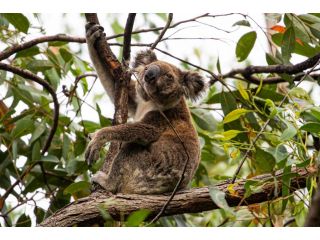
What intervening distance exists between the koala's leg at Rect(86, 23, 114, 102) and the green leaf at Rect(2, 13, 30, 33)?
53 centimetres

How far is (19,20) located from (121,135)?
4.25ft

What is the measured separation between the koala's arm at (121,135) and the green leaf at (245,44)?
103 cm

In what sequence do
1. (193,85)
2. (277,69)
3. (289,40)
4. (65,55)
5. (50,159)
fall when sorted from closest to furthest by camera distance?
(289,40) → (277,69) → (50,159) → (65,55) → (193,85)

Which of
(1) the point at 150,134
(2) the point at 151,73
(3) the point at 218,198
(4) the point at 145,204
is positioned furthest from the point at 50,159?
(3) the point at 218,198

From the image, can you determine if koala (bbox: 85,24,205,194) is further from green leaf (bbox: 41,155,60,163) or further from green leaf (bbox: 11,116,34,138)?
green leaf (bbox: 11,116,34,138)

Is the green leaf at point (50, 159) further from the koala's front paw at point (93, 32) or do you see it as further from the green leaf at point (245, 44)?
the green leaf at point (245, 44)

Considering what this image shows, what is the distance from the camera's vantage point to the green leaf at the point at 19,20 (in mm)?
4621

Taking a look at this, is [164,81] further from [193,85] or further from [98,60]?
[98,60]

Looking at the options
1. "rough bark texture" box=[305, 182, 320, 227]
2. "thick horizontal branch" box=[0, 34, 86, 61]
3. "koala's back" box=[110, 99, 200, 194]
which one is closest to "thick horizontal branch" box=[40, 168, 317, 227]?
"koala's back" box=[110, 99, 200, 194]

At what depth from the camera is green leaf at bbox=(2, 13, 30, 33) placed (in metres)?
4.62

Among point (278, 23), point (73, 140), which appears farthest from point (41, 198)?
point (278, 23)

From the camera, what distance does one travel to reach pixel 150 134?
16.0ft

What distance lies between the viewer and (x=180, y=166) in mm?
4711

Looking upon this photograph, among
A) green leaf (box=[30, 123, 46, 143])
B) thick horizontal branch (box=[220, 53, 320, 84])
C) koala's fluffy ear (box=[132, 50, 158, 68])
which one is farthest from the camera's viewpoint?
koala's fluffy ear (box=[132, 50, 158, 68])
